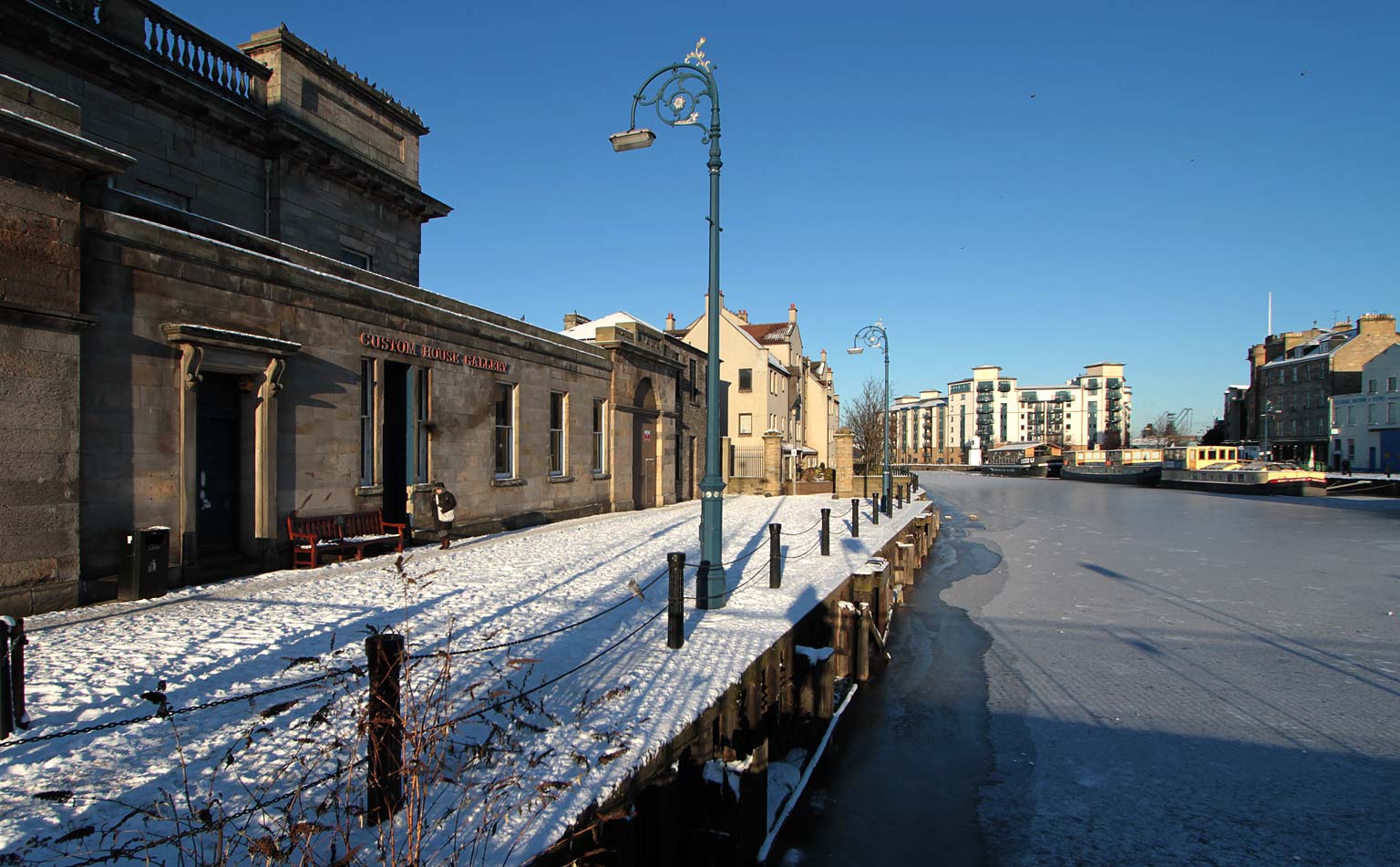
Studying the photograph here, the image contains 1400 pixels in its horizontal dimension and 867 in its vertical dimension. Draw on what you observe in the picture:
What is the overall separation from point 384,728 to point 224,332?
8.53 metres

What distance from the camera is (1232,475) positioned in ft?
201

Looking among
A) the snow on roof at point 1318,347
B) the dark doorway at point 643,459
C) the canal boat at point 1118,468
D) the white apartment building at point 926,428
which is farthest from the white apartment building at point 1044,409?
the dark doorway at point 643,459

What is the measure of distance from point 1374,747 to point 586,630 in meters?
8.73

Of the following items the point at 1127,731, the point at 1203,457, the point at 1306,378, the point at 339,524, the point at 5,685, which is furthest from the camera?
the point at 1306,378

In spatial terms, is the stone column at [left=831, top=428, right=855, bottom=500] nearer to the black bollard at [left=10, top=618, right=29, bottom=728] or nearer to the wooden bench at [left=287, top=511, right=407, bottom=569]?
the wooden bench at [left=287, top=511, right=407, bottom=569]

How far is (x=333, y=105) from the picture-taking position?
1872 cm

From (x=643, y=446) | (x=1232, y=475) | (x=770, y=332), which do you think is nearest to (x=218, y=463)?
(x=643, y=446)

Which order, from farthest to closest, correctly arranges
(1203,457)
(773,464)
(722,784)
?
(1203,457), (773,464), (722,784)

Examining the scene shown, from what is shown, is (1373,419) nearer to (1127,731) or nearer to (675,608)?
(1127,731)

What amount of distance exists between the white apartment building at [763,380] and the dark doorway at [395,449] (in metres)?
23.8

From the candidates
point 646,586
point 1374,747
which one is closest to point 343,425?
point 646,586

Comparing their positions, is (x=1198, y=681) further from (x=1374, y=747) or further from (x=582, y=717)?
(x=582, y=717)

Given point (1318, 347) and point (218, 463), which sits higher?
point (1318, 347)

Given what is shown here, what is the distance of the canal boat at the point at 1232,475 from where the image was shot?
54.4 metres
